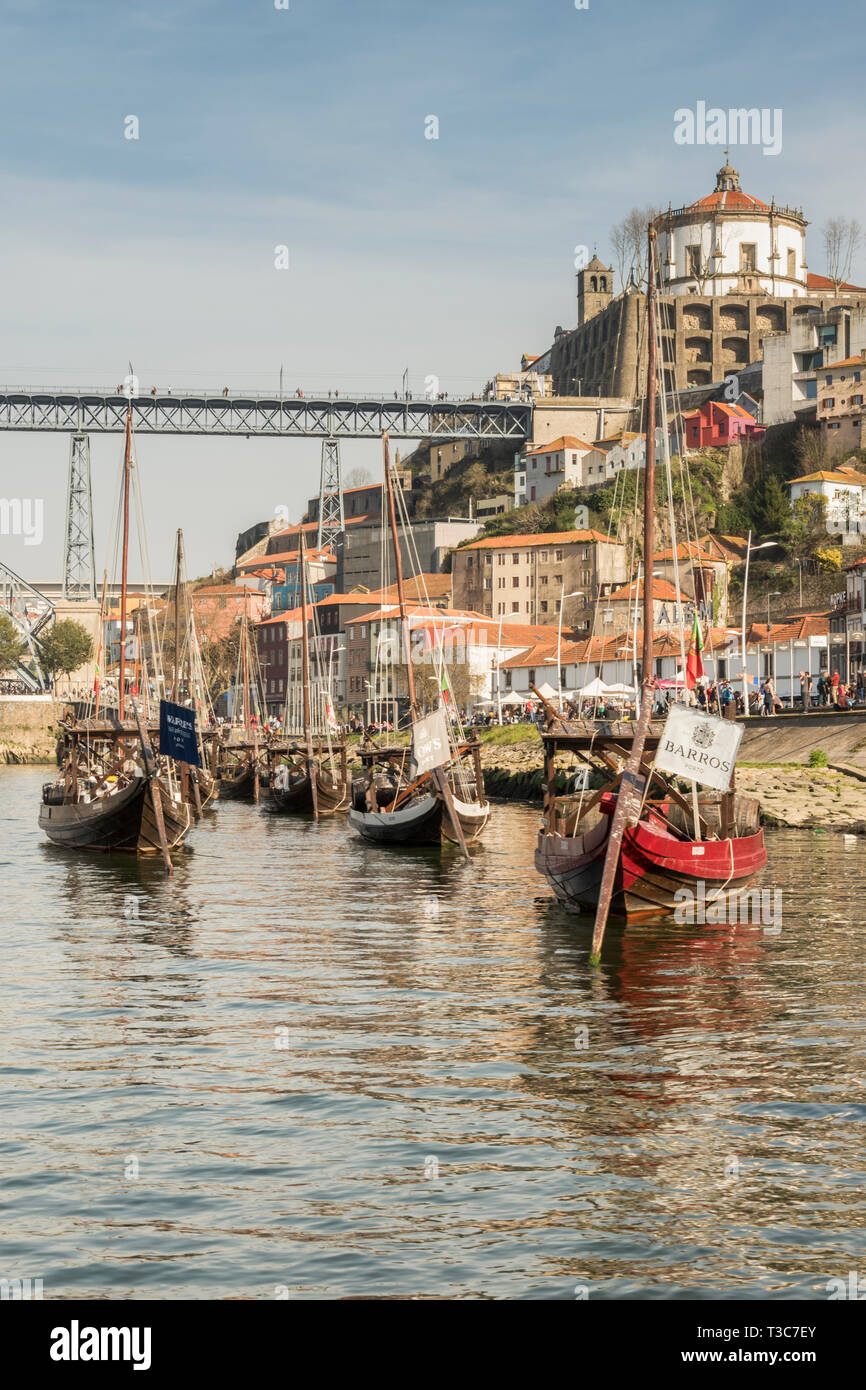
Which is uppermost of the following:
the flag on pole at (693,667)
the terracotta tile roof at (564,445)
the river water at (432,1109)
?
the terracotta tile roof at (564,445)

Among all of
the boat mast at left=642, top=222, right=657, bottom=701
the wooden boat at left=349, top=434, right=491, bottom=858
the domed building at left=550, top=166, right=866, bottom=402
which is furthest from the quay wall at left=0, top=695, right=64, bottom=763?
the boat mast at left=642, top=222, right=657, bottom=701

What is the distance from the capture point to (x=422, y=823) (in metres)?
45.8

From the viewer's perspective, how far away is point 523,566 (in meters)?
133

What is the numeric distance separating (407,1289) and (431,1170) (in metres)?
2.61

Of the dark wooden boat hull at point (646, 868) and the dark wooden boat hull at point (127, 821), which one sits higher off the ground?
the dark wooden boat hull at point (646, 868)

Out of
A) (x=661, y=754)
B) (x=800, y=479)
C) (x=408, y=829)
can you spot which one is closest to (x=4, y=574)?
(x=800, y=479)

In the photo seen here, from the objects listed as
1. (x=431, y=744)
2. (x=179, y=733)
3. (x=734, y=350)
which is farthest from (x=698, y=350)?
(x=179, y=733)

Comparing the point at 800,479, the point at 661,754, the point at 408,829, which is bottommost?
the point at 408,829

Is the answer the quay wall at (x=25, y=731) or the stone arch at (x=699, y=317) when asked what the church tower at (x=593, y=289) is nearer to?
the stone arch at (x=699, y=317)

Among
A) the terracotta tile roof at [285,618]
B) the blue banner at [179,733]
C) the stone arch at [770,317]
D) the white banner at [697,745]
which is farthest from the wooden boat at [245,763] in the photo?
the stone arch at [770,317]

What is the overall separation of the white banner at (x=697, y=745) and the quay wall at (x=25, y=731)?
117m

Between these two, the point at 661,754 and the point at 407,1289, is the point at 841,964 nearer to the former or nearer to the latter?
the point at 661,754

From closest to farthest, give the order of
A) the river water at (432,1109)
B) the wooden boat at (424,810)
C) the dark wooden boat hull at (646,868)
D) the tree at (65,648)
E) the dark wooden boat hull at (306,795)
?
the river water at (432,1109)
the dark wooden boat hull at (646,868)
the wooden boat at (424,810)
the dark wooden boat hull at (306,795)
the tree at (65,648)

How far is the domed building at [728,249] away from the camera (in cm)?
14950
